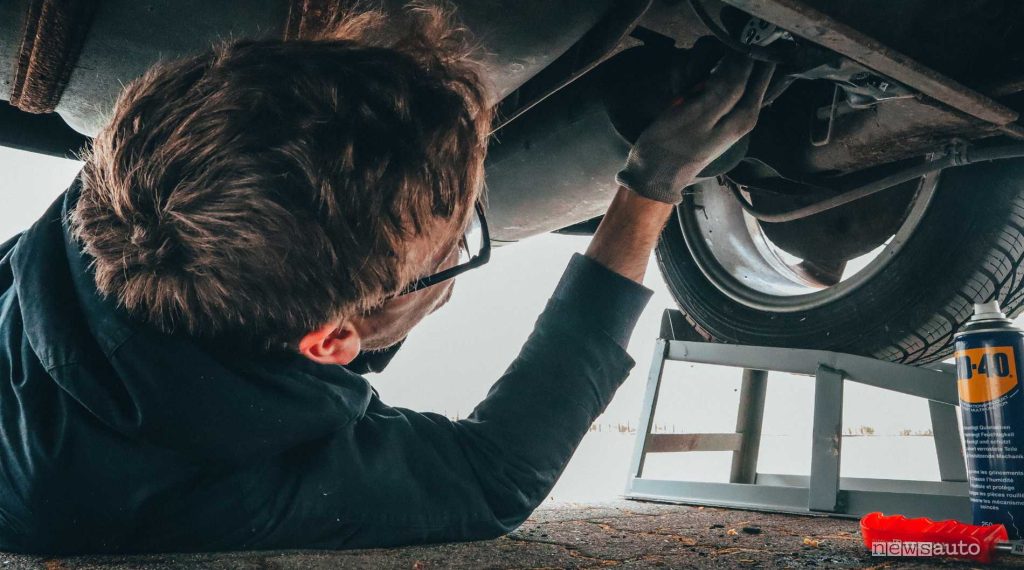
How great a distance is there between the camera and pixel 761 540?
1006 millimetres

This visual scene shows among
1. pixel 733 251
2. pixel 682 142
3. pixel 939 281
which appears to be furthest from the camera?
pixel 733 251

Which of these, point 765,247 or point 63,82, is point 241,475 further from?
point 765,247

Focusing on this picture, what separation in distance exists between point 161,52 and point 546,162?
2.00 ft

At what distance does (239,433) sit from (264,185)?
0.74 ft

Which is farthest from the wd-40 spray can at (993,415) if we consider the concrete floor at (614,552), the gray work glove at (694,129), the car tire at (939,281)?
the gray work glove at (694,129)

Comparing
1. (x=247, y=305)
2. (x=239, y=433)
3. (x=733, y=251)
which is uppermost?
(x=733, y=251)

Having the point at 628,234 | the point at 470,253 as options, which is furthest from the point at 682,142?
the point at 470,253

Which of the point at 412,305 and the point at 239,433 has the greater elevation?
the point at 412,305

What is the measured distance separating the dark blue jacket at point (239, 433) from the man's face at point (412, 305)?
0.07 meters

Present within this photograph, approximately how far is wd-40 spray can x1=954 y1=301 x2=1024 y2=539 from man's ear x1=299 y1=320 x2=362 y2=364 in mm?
739

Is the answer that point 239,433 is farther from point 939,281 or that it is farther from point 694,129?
point 939,281

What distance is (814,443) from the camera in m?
1.31

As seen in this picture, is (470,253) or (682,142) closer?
(470,253)

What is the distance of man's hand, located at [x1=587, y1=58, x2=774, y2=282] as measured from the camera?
0.98 meters
